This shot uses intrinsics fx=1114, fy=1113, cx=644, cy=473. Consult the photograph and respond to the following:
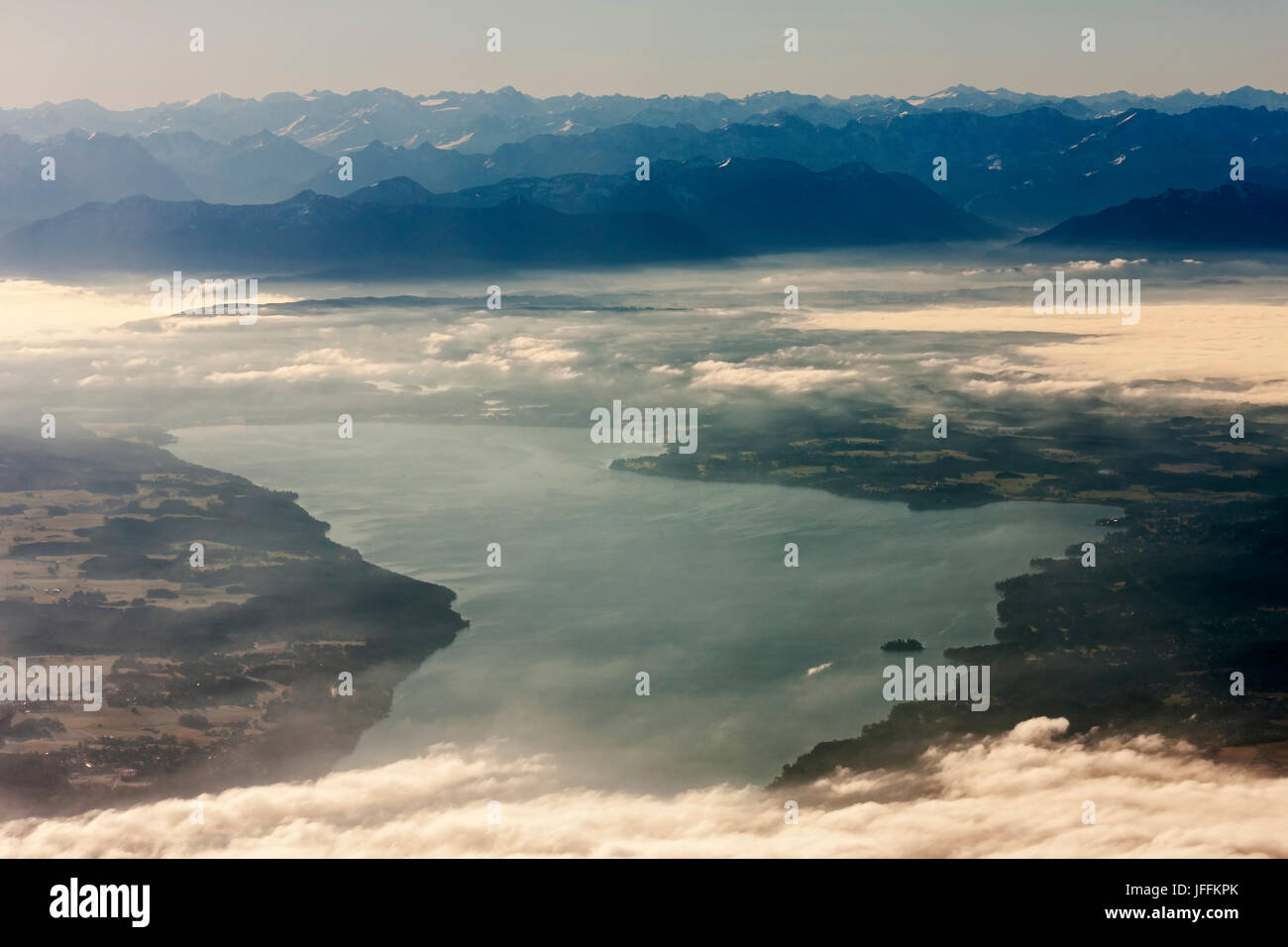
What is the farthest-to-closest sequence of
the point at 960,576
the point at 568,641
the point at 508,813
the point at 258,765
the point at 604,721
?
the point at 960,576, the point at 568,641, the point at 604,721, the point at 258,765, the point at 508,813

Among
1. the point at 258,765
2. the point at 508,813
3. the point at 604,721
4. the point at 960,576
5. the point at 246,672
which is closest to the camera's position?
the point at 508,813

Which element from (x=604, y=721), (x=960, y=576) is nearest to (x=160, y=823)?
(x=604, y=721)

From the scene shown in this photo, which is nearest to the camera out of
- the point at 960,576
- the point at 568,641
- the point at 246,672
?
the point at 246,672

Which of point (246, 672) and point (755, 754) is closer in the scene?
point (755, 754)

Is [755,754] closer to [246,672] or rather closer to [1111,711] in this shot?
[1111,711]

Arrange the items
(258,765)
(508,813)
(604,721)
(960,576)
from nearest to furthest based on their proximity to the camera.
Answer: (508,813)
(258,765)
(604,721)
(960,576)

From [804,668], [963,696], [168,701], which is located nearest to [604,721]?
[804,668]

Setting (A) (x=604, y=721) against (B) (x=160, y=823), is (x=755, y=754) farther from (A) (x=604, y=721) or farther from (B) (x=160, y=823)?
(B) (x=160, y=823)

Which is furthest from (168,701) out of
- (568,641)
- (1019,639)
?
(1019,639)

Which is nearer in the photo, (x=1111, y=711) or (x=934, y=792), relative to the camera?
(x=934, y=792)
